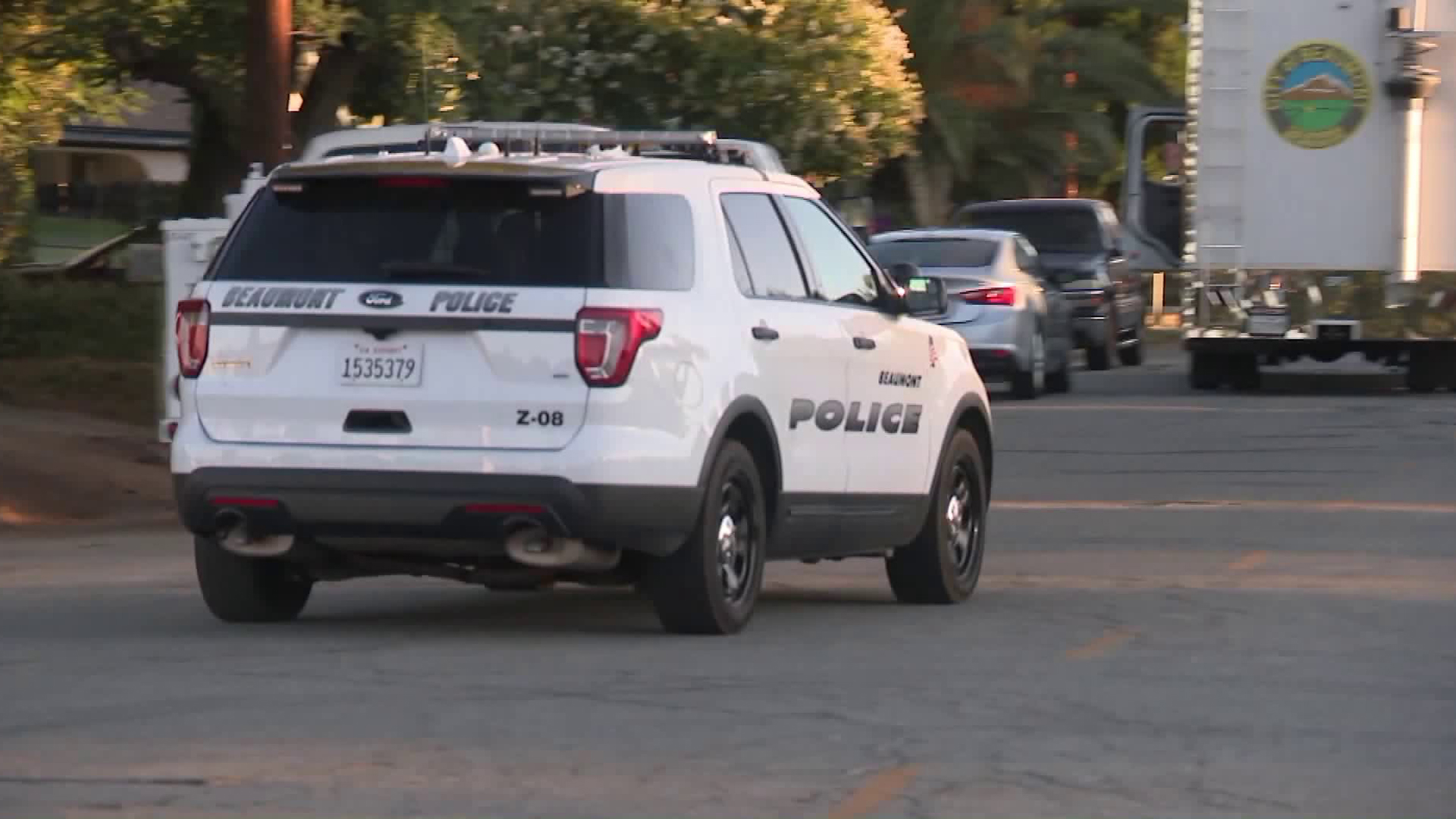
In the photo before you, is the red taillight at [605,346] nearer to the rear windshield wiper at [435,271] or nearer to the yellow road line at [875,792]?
the rear windshield wiper at [435,271]

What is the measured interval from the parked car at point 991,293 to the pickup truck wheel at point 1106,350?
470cm

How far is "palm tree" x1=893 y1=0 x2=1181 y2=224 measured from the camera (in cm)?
4556

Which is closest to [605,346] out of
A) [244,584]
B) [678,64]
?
[244,584]

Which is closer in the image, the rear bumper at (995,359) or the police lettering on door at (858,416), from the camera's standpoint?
the police lettering on door at (858,416)

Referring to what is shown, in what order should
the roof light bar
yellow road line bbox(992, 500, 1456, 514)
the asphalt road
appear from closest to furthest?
the asphalt road
the roof light bar
yellow road line bbox(992, 500, 1456, 514)

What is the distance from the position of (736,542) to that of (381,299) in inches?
63.1

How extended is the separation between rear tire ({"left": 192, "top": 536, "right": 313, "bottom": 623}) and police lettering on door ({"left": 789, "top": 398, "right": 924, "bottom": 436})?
2005 millimetres

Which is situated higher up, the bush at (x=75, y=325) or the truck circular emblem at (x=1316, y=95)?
the truck circular emblem at (x=1316, y=95)

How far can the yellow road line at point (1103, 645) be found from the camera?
402 inches

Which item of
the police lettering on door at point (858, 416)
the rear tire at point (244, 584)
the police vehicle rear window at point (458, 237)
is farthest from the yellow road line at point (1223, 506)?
the police vehicle rear window at point (458, 237)

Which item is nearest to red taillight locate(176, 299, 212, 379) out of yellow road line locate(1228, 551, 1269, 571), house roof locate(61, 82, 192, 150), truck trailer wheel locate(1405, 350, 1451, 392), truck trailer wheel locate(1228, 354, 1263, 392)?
yellow road line locate(1228, 551, 1269, 571)

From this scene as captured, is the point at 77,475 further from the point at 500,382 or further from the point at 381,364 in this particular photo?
the point at 500,382

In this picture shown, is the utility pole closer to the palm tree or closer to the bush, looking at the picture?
the bush

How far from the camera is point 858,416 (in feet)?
36.8
